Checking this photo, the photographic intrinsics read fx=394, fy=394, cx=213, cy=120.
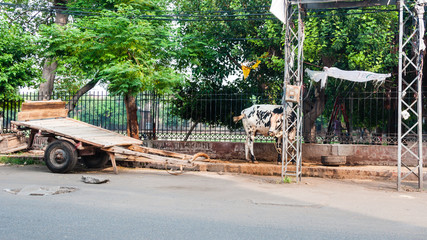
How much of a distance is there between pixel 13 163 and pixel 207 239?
10982 mm

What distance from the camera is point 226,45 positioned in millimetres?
16938

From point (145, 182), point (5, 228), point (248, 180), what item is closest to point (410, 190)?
point (248, 180)

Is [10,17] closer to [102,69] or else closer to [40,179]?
[102,69]

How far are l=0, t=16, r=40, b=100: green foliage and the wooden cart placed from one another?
355 cm

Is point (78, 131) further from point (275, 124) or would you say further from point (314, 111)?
point (314, 111)

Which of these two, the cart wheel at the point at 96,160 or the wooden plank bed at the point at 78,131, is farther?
the cart wheel at the point at 96,160

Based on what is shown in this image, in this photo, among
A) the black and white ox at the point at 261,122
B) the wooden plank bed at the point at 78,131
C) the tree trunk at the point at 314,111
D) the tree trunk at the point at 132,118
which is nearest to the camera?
the wooden plank bed at the point at 78,131

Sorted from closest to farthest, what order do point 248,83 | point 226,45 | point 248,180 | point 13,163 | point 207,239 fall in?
point 207,239 → point 248,180 → point 13,163 → point 226,45 → point 248,83

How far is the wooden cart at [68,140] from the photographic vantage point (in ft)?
35.4

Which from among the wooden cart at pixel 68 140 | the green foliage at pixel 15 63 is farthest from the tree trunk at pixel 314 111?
the green foliage at pixel 15 63

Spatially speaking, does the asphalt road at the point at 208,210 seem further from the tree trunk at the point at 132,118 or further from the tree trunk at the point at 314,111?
the tree trunk at the point at 314,111

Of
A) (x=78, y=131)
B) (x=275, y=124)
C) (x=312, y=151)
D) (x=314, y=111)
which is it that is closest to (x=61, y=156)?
(x=78, y=131)

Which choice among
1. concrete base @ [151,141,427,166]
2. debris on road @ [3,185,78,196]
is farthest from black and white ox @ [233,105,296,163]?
debris on road @ [3,185,78,196]

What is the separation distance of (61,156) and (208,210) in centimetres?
591
